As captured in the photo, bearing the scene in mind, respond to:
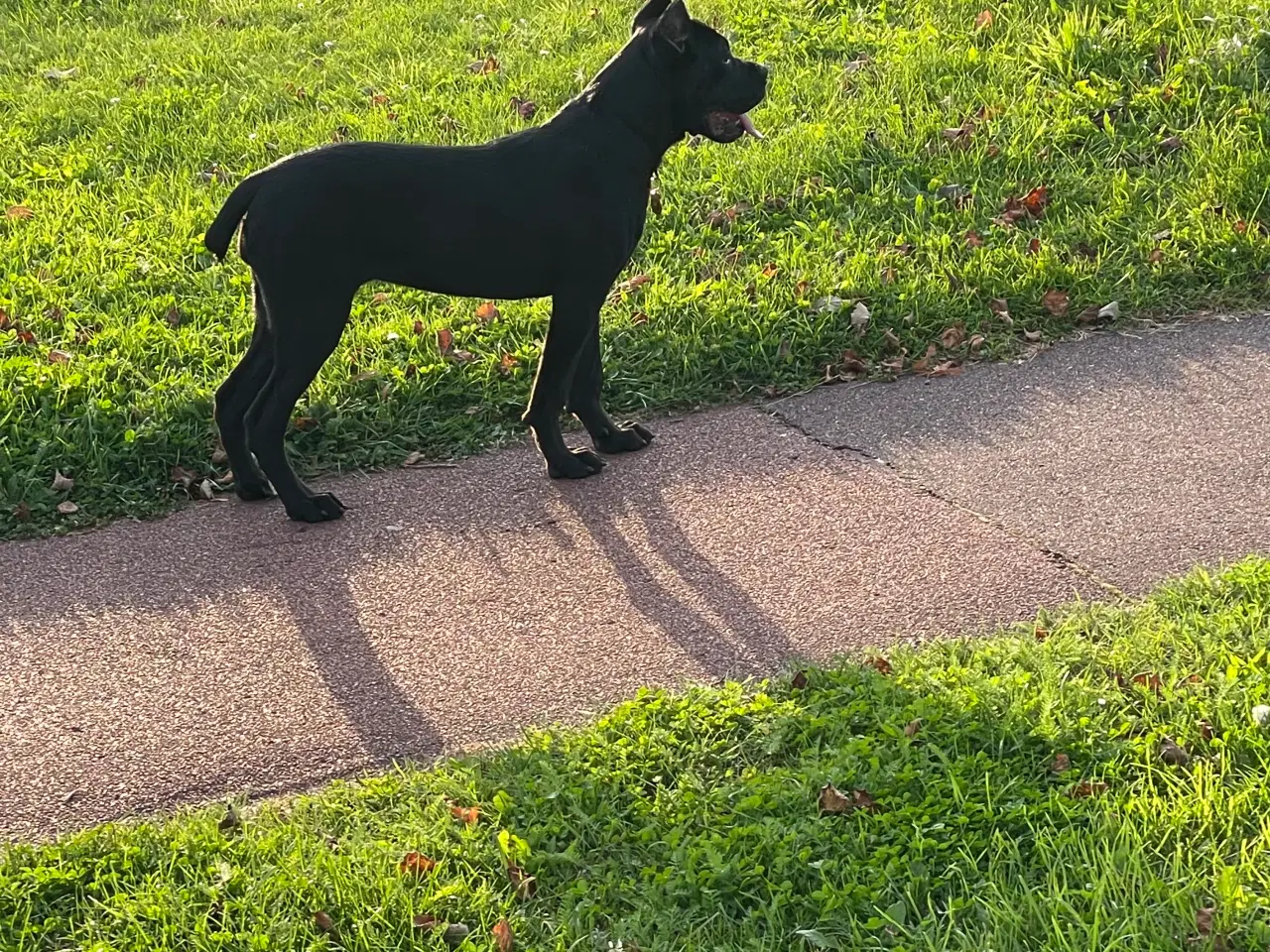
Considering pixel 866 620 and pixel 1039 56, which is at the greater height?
pixel 1039 56

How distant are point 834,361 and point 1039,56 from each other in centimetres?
316

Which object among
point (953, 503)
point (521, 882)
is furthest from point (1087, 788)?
point (953, 503)

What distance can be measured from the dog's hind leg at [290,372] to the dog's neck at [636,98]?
1065 mm

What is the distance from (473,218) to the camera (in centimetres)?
479

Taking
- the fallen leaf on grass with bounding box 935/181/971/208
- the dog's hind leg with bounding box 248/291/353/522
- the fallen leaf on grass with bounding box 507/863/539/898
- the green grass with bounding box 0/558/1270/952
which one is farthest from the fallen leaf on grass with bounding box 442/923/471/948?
the fallen leaf on grass with bounding box 935/181/971/208

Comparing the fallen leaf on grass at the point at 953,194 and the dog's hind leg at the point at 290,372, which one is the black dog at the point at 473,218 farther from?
the fallen leaf on grass at the point at 953,194

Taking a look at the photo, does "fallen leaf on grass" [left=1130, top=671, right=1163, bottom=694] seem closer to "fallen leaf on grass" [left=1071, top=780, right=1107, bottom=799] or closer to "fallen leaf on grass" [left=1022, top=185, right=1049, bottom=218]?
"fallen leaf on grass" [left=1071, top=780, right=1107, bottom=799]

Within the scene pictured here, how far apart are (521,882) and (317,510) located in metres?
2.18

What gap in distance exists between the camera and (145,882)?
3260 mm

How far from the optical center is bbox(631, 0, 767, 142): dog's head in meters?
4.86

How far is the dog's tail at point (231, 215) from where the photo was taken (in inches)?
184

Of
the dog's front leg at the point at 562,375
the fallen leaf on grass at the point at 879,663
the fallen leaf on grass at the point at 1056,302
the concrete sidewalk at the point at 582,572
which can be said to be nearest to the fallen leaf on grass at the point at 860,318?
the concrete sidewalk at the point at 582,572

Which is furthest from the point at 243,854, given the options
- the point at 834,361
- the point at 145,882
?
the point at 834,361

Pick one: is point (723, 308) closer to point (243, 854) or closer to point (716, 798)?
point (716, 798)
